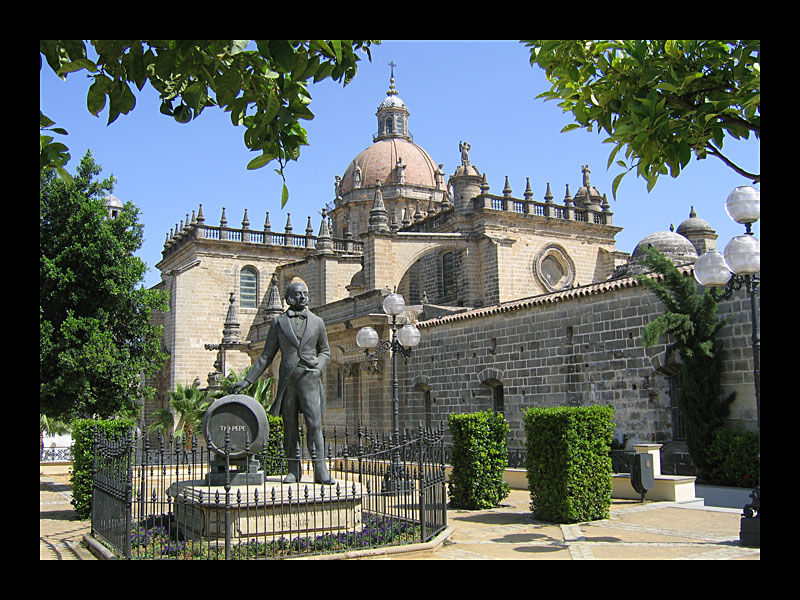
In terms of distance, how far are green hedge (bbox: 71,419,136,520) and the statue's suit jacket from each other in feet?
13.3

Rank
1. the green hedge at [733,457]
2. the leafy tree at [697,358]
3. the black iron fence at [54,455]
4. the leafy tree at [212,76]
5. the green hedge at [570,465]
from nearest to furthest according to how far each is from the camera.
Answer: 1. the leafy tree at [212,76]
2. the green hedge at [570,465]
3. the green hedge at [733,457]
4. the leafy tree at [697,358]
5. the black iron fence at [54,455]

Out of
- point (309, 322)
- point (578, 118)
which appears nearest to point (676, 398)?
point (309, 322)

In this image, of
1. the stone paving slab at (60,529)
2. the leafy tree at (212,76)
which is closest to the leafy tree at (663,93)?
the leafy tree at (212,76)

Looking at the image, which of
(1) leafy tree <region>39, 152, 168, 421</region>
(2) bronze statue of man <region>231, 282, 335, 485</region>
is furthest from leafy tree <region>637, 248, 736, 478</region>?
(1) leafy tree <region>39, 152, 168, 421</region>

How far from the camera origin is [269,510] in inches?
316

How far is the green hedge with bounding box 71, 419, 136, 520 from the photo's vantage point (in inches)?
460

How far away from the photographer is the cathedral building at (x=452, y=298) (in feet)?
51.6

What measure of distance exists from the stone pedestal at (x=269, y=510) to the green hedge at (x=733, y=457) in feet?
24.0

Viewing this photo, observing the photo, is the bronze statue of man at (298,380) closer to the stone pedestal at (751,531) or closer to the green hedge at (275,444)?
the stone pedestal at (751,531)

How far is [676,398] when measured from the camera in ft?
48.4

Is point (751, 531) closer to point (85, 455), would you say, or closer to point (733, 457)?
point (733, 457)

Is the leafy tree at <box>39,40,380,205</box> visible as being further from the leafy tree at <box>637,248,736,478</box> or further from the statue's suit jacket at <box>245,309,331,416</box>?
the leafy tree at <box>637,248,736,478</box>

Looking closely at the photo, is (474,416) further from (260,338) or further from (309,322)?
(260,338)
